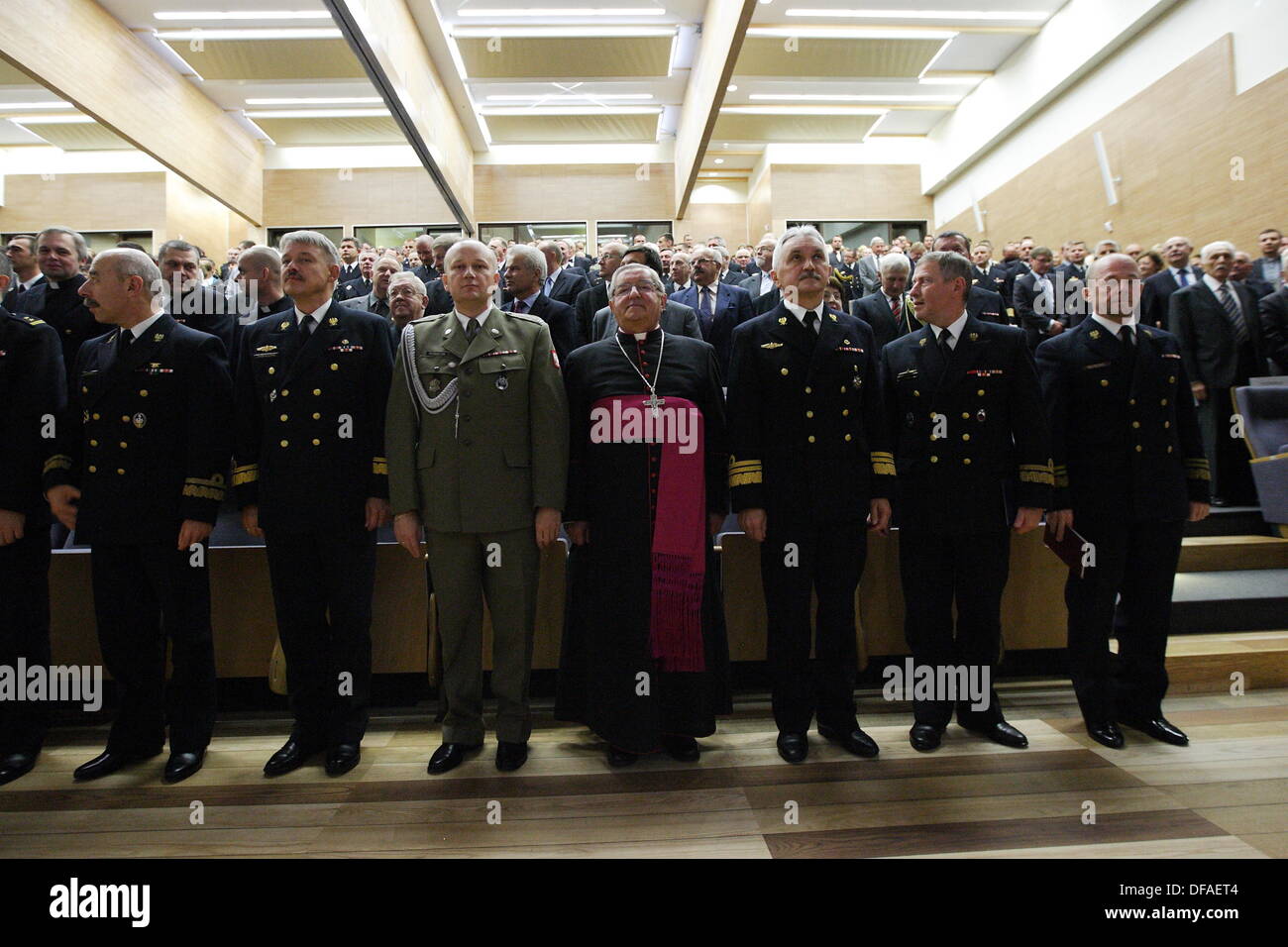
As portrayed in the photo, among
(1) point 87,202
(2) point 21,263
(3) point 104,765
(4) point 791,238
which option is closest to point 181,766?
(3) point 104,765

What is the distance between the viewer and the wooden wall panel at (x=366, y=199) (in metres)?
12.0

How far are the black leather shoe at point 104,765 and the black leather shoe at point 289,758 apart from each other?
0.49 metres

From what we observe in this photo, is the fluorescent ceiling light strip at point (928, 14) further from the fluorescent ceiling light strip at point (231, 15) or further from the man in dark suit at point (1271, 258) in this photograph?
the fluorescent ceiling light strip at point (231, 15)

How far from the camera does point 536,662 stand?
9.61 ft

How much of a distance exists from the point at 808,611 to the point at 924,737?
60cm

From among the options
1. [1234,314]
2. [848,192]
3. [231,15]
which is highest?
[848,192]

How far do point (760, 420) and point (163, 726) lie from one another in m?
2.31

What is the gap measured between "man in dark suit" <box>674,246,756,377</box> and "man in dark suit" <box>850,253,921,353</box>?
2.25 feet

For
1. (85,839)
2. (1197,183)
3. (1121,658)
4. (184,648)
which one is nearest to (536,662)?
(184,648)

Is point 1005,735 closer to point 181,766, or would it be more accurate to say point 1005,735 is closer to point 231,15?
point 181,766

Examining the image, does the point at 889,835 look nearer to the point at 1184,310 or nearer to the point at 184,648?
the point at 184,648

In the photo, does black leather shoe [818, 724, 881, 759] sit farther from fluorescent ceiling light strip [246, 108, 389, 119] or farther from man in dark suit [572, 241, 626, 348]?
fluorescent ceiling light strip [246, 108, 389, 119]

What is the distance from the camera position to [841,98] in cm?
1161

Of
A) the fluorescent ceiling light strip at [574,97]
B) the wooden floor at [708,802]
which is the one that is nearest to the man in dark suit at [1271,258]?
the wooden floor at [708,802]
